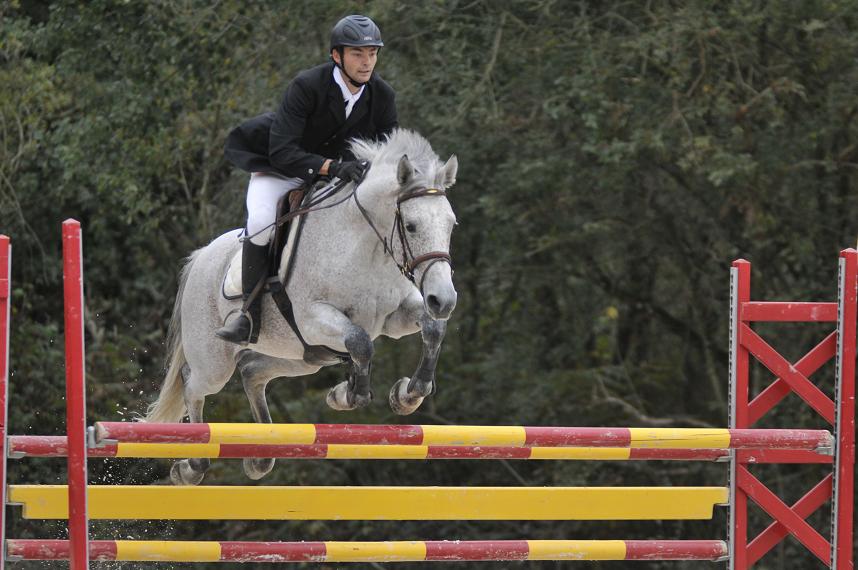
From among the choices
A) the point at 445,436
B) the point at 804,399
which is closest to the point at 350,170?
the point at 445,436

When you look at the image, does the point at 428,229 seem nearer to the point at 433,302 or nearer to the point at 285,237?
the point at 433,302

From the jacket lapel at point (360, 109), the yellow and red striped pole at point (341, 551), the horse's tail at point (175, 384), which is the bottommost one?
Result: the yellow and red striped pole at point (341, 551)

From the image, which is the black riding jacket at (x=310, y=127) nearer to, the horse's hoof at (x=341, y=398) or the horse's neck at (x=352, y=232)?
the horse's neck at (x=352, y=232)

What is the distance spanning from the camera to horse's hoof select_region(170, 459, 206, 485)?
221 inches

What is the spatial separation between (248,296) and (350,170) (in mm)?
693

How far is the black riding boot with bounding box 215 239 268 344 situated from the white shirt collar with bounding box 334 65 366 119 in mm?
635

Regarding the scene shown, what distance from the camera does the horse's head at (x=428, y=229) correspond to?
4051mm

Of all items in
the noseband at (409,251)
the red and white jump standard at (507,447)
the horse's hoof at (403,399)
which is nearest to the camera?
the red and white jump standard at (507,447)

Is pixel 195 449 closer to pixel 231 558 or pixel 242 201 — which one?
pixel 231 558

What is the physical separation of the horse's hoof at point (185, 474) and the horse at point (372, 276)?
278mm

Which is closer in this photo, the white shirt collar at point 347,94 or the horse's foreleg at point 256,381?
the white shirt collar at point 347,94

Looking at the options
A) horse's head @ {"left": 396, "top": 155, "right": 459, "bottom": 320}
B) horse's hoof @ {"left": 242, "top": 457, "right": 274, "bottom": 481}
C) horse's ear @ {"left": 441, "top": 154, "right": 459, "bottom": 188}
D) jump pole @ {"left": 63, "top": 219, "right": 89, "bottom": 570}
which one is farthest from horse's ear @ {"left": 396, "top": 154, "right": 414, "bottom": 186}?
horse's hoof @ {"left": 242, "top": 457, "right": 274, "bottom": 481}

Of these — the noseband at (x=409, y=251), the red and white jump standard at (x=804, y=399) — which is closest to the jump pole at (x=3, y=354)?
the noseband at (x=409, y=251)

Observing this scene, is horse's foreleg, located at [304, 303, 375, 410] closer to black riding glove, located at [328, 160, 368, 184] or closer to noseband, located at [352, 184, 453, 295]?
noseband, located at [352, 184, 453, 295]
